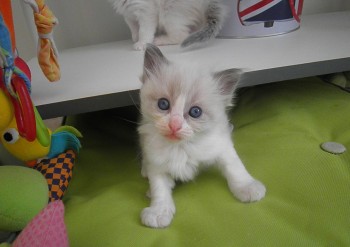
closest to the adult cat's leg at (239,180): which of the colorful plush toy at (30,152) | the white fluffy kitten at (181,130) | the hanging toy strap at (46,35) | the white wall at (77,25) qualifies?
the white fluffy kitten at (181,130)

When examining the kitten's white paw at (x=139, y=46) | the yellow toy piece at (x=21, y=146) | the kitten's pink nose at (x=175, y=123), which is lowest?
the yellow toy piece at (x=21, y=146)

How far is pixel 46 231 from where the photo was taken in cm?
48

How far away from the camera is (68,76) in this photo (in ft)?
3.33

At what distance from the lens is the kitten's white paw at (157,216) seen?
2.10 ft

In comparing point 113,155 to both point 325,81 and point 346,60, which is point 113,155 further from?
point 325,81

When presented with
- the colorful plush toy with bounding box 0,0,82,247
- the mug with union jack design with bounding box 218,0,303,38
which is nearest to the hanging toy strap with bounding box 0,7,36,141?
the colorful plush toy with bounding box 0,0,82,247

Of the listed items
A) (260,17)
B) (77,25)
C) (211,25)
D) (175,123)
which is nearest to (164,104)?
(175,123)

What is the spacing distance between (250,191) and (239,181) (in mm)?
42

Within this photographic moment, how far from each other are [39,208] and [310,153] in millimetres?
640

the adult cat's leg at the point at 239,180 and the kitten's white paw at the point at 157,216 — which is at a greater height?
the adult cat's leg at the point at 239,180

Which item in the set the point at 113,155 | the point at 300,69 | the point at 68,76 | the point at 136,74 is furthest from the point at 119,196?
the point at 300,69

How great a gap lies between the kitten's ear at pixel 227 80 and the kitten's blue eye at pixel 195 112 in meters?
0.09

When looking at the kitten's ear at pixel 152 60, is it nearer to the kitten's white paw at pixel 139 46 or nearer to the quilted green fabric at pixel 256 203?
the quilted green fabric at pixel 256 203

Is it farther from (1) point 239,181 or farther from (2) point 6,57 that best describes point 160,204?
(2) point 6,57
